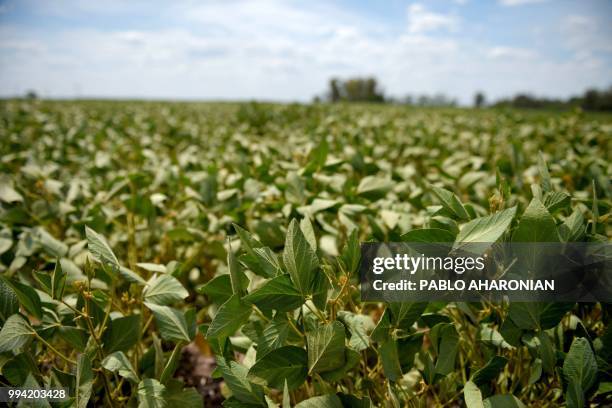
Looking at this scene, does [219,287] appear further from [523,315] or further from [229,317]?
[523,315]

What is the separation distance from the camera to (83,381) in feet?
2.63

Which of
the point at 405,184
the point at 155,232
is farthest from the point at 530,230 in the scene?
the point at 155,232

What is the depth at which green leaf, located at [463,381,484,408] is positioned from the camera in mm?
716

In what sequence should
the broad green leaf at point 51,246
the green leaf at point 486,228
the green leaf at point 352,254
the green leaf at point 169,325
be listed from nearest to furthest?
the green leaf at point 486,228, the green leaf at point 352,254, the green leaf at point 169,325, the broad green leaf at point 51,246

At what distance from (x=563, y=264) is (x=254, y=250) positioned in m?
0.67

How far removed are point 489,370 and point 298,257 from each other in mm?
475

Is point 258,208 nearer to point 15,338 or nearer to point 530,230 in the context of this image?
point 15,338

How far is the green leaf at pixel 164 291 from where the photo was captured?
3.11 ft

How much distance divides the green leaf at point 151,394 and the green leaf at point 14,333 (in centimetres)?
27

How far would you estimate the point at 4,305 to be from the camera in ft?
2.77

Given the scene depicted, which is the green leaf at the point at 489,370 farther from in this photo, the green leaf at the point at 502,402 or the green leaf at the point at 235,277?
the green leaf at the point at 235,277

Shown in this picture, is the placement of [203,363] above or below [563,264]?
below

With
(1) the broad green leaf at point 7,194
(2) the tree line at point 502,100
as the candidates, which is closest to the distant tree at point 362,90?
(2) the tree line at point 502,100

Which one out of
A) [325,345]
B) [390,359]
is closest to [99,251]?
[325,345]
